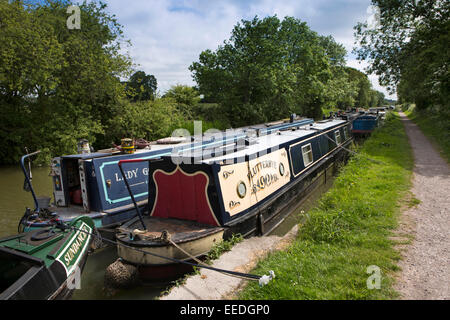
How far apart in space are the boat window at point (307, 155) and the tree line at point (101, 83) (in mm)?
11418

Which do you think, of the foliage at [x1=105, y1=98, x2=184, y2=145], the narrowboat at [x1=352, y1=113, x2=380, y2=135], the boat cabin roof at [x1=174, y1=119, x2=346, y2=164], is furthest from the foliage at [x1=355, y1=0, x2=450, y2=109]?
the foliage at [x1=105, y1=98, x2=184, y2=145]

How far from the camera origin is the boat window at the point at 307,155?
Answer: 903cm

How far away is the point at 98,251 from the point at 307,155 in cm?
681

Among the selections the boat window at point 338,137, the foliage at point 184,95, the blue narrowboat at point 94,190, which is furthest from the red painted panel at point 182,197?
the foliage at point 184,95

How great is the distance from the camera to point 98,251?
21.7 ft

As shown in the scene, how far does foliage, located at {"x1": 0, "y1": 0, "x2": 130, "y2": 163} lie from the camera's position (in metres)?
13.7

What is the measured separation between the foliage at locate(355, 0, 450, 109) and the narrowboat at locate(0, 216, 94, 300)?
18.5 m

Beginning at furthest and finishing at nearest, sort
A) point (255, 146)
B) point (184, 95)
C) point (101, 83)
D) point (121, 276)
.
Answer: point (184, 95) < point (101, 83) < point (255, 146) < point (121, 276)

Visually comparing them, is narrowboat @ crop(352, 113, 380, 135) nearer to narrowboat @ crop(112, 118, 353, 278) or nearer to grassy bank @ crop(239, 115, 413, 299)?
grassy bank @ crop(239, 115, 413, 299)

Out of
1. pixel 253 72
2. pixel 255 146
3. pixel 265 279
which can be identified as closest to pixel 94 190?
pixel 255 146

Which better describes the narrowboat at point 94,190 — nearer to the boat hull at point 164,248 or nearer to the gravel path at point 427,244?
the boat hull at point 164,248

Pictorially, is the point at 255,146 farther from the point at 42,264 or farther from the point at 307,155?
the point at 42,264
